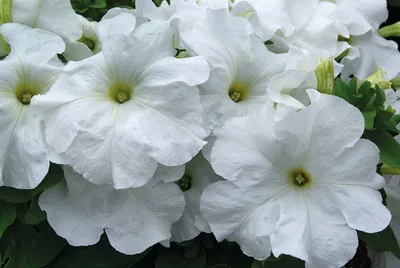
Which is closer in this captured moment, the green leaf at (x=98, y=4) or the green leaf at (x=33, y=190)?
the green leaf at (x=33, y=190)

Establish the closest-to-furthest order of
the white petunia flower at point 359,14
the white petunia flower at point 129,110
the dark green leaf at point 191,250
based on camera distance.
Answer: the white petunia flower at point 129,110 → the dark green leaf at point 191,250 → the white petunia flower at point 359,14

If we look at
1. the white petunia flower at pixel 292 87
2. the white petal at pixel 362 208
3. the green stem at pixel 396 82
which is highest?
the white petunia flower at pixel 292 87

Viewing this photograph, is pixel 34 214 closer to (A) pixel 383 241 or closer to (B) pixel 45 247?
(B) pixel 45 247

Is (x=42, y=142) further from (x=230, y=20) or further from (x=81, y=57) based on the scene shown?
(x=230, y=20)

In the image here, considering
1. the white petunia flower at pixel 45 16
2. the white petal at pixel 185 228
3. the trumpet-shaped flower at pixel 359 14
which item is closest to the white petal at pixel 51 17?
the white petunia flower at pixel 45 16

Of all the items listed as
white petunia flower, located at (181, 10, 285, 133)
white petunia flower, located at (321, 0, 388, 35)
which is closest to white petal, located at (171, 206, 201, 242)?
white petunia flower, located at (181, 10, 285, 133)

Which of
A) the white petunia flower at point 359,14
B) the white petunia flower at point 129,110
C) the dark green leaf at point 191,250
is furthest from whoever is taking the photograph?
the white petunia flower at point 359,14

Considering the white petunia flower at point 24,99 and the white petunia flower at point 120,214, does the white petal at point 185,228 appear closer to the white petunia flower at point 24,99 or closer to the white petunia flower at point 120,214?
the white petunia flower at point 120,214

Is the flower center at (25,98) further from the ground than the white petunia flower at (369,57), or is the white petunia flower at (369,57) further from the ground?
the flower center at (25,98)
